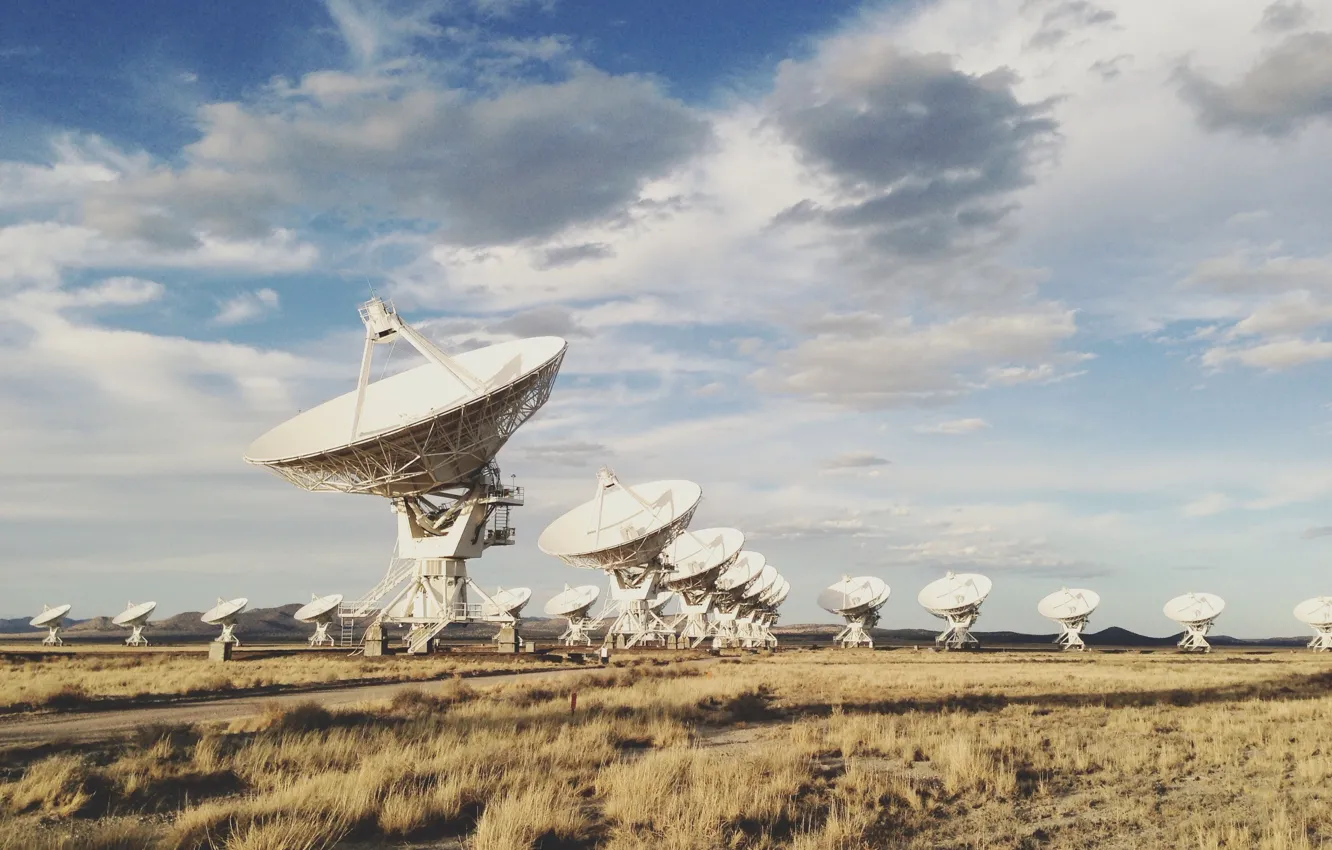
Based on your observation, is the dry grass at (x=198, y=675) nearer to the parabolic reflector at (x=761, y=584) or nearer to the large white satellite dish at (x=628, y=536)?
the large white satellite dish at (x=628, y=536)

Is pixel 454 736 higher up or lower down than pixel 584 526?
lower down

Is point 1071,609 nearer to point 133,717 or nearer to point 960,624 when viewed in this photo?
point 960,624

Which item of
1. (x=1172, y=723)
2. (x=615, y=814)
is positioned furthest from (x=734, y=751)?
(x=1172, y=723)

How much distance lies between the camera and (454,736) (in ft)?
43.5

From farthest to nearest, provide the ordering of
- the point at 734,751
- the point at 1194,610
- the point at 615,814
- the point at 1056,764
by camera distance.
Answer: the point at 1194,610 < the point at 734,751 < the point at 1056,764 < the point at 615,814


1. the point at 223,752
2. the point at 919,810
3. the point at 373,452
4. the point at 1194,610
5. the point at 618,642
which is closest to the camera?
the point at 919,810

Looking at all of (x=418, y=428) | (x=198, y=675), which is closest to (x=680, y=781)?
(x=198, y=675)

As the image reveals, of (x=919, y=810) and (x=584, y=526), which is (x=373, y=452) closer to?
(x=584, y=526)

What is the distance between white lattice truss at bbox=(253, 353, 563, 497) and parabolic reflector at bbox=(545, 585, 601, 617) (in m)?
46.6

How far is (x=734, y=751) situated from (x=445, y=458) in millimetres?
25025

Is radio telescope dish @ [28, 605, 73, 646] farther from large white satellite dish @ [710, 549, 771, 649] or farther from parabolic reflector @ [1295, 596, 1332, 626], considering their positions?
parabolic reflector @ [1295, 596, 1332, 626]

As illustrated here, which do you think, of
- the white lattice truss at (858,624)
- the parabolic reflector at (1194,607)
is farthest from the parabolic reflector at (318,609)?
the parabolic reflector at (1194,607)

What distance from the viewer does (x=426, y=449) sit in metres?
35.6

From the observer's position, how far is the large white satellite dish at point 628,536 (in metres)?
51.9
